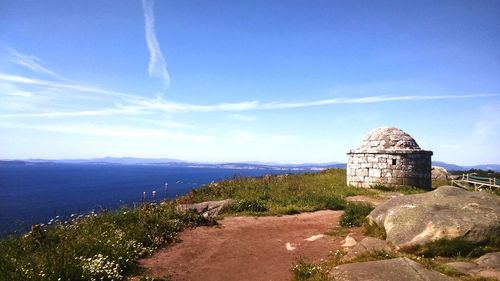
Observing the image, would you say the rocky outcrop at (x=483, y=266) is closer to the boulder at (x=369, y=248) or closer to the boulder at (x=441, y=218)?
the boulder at (x=441, y=218)

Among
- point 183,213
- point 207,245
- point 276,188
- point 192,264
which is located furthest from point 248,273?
point 276,188

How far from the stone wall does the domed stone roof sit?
0.43 metres

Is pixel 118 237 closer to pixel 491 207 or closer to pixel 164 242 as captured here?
pixel 164 242

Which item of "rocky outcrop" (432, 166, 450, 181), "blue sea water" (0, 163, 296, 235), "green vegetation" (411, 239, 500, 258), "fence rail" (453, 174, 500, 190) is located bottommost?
"blue sea water" (0, 163, 296, 235)

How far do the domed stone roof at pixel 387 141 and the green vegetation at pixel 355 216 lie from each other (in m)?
9.87

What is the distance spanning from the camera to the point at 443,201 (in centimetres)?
1038

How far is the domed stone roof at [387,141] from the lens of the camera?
75.9 feet

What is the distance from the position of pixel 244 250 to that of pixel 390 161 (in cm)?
1560

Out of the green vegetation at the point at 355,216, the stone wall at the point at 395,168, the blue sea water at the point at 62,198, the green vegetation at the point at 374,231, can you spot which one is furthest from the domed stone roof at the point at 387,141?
the green vegetation at the point at 374,231

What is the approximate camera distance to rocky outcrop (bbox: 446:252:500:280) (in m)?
7.03

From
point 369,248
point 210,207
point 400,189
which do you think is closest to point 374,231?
point 369,248

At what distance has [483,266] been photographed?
745cm

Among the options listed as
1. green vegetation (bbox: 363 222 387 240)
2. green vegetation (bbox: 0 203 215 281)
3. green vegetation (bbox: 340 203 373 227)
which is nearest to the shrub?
green vegetation (bbox: 363 222 387 240)

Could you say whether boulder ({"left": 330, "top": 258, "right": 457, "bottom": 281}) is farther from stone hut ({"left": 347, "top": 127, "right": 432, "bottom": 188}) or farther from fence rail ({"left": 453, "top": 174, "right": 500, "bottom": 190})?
fence rail ({"left": 453, "top": 174, "right": 500, "bottom": 190})
